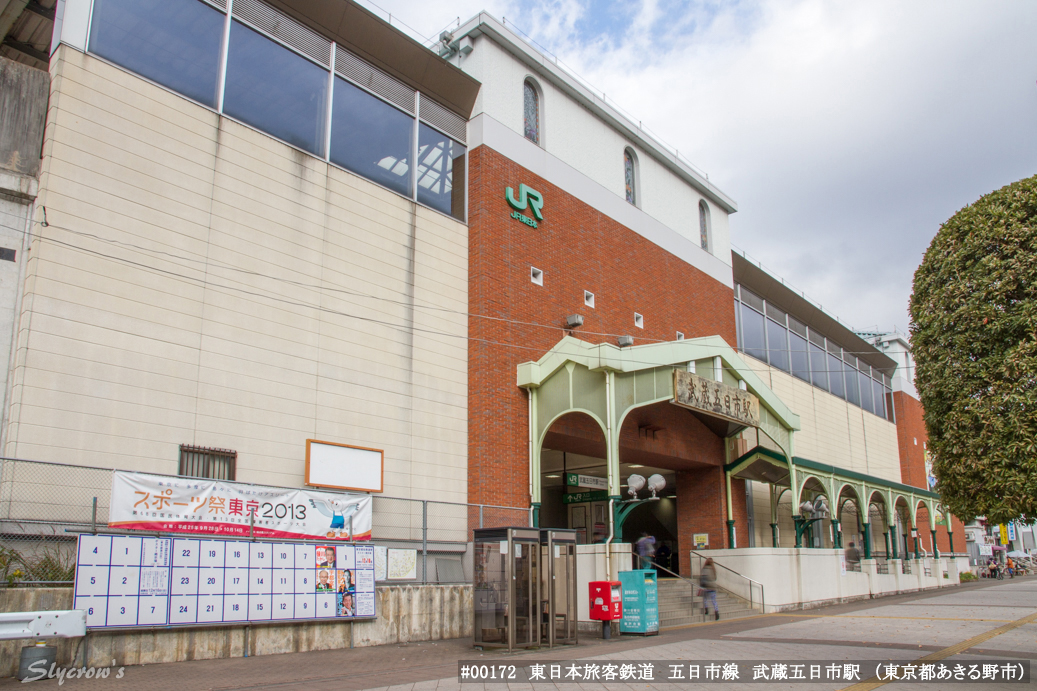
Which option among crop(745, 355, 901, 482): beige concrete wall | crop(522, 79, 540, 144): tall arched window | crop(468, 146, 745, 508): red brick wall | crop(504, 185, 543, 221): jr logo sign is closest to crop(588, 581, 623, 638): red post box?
crop(468, 146, 745, 508): red brick wall

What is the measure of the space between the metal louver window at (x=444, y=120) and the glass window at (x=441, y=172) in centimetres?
19

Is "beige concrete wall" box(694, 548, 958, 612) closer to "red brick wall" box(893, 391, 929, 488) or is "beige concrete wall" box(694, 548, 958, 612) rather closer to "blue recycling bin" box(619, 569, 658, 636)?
"blue recycling bin" box(619, 569, 658, 636)

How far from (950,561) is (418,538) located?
101 ft

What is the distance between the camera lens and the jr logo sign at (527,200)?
68.4 ft

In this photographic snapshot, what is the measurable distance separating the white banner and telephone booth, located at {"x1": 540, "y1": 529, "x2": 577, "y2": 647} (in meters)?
3.72

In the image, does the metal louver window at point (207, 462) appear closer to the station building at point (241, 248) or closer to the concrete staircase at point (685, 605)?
the station building at point (241, 248)

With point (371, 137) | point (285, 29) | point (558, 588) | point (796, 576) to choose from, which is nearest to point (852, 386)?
point (796, 576)

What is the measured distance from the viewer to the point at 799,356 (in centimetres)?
3650

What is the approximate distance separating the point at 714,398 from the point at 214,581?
12767mm

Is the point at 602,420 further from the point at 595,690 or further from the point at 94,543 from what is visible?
the point at 94,543

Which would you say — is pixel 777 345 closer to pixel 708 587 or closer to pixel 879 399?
pixel 879 399

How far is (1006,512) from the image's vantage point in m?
10.5

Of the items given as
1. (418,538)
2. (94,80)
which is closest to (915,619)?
(418,538)

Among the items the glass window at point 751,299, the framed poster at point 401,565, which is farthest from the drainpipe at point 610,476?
the glass window at point 751,299
